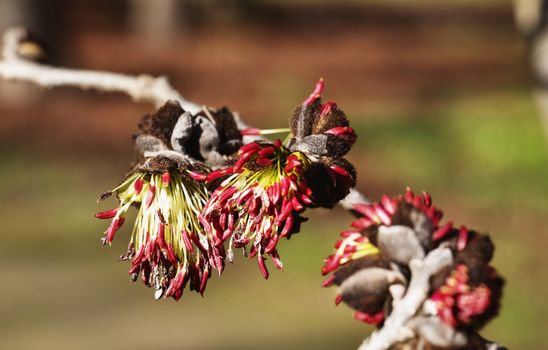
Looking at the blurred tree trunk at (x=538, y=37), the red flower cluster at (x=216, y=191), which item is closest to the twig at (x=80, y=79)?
the red flower cluster at (x=216, y=191)

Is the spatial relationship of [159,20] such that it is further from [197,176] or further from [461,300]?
[461,300]

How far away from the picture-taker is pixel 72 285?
9875 millimetres

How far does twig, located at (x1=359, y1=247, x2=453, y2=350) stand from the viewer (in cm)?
124

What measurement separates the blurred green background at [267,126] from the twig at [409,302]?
738 cm

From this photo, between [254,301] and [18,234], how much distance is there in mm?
3541

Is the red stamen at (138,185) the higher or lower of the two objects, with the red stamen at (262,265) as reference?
higher

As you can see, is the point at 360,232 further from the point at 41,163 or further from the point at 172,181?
the point at 41,163

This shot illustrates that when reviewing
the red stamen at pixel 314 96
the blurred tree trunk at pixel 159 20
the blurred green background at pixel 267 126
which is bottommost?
the blurred green background at pixel 267 126

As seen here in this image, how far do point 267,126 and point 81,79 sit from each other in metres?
12.9

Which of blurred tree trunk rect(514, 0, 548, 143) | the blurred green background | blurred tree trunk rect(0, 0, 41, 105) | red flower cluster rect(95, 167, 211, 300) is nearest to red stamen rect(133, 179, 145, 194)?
red flower cluster rect(95, 167, 211, 300)

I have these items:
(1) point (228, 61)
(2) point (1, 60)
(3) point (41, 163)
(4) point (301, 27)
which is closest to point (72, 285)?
(3) point (41, 163)

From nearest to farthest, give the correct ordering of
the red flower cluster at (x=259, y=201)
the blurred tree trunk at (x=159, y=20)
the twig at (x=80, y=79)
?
1. the red flower cluster at (x=259, y=201)
2. the twig at (x=80, y=79)
3. the blurred tree trunk at (x=159, y=20)

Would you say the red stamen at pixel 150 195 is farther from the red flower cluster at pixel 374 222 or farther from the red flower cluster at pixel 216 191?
the red flower cluster at pixel 374 222

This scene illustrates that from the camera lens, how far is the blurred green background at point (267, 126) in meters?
9.04
